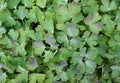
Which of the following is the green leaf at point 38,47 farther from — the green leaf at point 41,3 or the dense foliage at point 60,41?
the green leaf at point 41,3

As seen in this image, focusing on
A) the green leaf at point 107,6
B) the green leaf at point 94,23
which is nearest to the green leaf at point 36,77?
the green leaf at point 94,23

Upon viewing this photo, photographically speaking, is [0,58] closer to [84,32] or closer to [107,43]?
[84,32]

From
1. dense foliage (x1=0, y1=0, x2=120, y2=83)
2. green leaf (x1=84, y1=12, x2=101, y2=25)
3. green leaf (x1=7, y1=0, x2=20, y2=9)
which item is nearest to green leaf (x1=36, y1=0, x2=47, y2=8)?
dense foliage (x1=0, y1=0, x2=120, y2=83)

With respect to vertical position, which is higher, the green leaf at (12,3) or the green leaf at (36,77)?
the green leaf at (12,3)

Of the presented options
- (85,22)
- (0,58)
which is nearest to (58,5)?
(85,22)

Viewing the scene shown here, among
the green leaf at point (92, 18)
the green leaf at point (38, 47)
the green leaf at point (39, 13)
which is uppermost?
the green leaf at point (39, 13)

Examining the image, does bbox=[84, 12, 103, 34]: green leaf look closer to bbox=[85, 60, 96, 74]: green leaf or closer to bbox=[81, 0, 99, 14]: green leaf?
bbox=[81, 0, 99, 14]: green leaf
